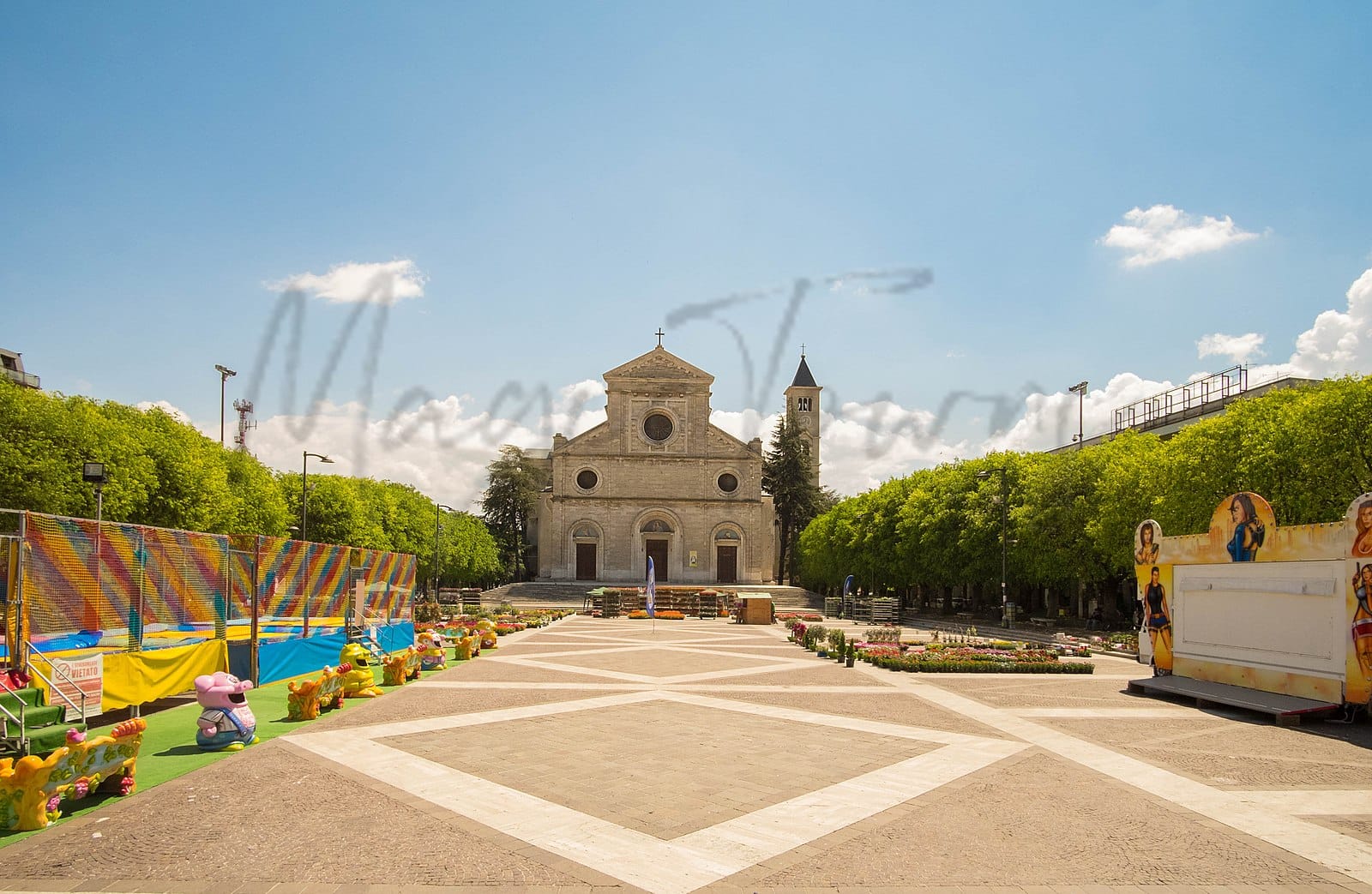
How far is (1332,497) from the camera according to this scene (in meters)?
24.8

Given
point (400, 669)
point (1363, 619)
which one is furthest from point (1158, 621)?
point (400, 669)

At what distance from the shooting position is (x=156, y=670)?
49.2 ft

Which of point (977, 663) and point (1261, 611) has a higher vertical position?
point (1261, 611)

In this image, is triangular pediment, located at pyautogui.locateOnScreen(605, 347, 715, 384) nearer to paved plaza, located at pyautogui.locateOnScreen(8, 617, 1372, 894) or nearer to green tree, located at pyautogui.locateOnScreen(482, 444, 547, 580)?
green tree, located at pyautogui.locateOnScreen(482, 444, 547, 580)

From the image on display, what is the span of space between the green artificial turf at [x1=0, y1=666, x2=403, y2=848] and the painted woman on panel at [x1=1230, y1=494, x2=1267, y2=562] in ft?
53.6

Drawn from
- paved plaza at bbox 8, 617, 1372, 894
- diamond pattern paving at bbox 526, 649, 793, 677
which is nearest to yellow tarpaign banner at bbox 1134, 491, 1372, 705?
paved plaza at bbox 8, 617, 1372, 894

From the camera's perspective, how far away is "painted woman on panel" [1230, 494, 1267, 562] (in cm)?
1723

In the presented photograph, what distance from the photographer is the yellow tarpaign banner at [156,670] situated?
1388 centimetres

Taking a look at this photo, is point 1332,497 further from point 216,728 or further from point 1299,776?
point 216,728

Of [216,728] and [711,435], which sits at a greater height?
[711,435]

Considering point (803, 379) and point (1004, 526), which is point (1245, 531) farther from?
point (803, 379)

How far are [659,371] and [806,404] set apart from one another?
31.1m

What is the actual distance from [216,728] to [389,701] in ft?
15.1

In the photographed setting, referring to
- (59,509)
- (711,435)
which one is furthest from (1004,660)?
(711,435)
